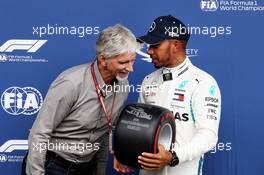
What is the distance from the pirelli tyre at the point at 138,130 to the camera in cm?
171

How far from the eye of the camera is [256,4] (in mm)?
2430

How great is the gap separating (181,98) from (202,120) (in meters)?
0.13

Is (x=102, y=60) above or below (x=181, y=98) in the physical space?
above

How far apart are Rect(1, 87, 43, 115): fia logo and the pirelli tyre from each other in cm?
82

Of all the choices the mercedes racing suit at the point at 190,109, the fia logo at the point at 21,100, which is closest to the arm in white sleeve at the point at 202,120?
the mercedes racing suit at the point at 190,109

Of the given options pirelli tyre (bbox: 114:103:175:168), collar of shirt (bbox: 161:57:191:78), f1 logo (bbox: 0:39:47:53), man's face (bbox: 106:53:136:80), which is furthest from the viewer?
f1 logo (bbox: 0:39:47:53)

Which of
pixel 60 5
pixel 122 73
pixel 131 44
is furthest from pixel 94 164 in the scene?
pixel 60 5

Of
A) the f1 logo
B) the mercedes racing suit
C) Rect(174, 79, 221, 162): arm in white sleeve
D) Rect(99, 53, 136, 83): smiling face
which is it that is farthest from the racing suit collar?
the f1 logo

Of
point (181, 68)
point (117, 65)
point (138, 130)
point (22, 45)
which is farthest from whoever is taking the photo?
point (22, 45)

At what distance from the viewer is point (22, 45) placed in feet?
7.99

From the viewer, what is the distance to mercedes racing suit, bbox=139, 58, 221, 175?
1.82 metres

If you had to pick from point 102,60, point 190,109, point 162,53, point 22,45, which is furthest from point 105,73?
point 22,45

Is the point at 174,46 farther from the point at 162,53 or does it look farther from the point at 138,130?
the point at 138,130

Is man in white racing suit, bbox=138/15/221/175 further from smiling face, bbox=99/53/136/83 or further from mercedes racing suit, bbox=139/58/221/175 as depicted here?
smiling face, bbox=99/53/136/83
